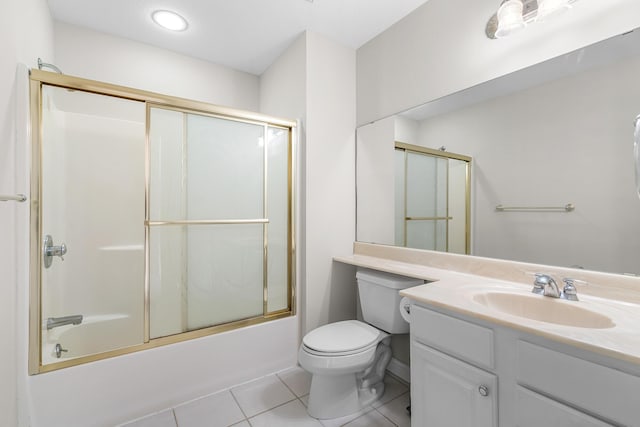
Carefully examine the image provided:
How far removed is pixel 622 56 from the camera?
1.11 m

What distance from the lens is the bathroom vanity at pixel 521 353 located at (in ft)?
2.42

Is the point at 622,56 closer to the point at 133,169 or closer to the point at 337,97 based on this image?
the point at 337,97

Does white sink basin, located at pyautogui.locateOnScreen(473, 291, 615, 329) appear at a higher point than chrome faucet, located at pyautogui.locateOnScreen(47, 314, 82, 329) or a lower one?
higher

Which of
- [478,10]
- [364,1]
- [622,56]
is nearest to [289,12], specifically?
[364,1]

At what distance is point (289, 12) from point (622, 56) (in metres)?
1.74

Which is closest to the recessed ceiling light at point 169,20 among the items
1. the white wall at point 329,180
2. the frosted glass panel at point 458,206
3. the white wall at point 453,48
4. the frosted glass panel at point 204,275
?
the white wall at point 329,180

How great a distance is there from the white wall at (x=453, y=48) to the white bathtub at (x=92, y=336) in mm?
2260

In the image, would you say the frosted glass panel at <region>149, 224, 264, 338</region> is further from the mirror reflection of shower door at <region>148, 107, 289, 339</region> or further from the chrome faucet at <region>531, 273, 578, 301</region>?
the chrome faucet at <region>531, 273, 578, 301</region>

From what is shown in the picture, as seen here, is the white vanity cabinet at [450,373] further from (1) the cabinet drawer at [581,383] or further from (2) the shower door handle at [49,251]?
(2) the shower door handle at [49,251]

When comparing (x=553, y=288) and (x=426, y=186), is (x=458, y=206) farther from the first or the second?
(x=553, y=288)

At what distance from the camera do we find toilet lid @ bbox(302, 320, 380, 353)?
1.50 metres

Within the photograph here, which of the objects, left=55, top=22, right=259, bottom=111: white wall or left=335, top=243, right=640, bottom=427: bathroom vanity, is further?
left=55, top=22, right=259, bottom=111: white wall

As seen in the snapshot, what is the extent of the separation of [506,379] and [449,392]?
0.77 feet

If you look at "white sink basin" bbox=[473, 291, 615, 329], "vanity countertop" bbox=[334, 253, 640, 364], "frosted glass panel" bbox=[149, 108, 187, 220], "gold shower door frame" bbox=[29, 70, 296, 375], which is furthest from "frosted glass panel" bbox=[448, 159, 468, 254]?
"frosted glass panel" bbox=[149, 108, 187, 220]
